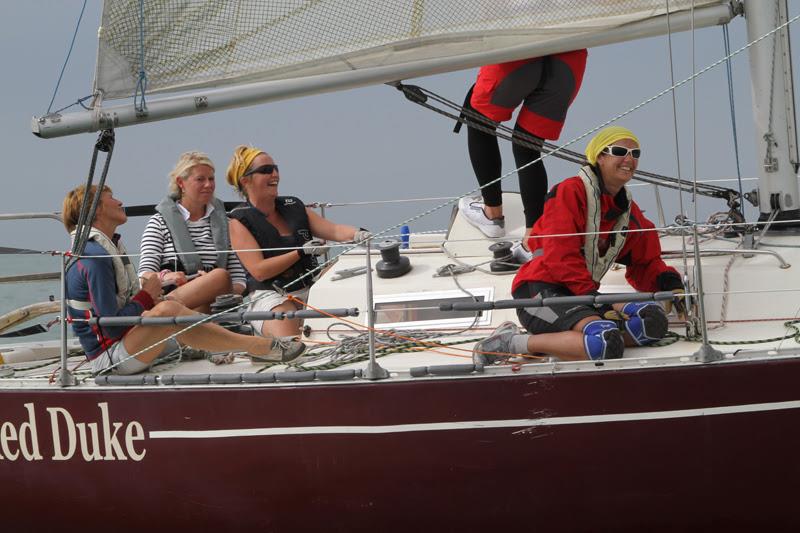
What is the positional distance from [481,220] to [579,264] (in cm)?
150

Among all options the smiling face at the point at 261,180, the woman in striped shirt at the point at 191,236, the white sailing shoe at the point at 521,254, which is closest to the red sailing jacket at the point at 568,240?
the white sailing shoe at the point at 521,254

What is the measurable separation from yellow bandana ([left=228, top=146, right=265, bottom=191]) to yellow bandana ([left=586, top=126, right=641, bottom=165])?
1.63 metres

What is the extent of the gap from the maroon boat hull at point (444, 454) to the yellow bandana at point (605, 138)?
898 millimetres

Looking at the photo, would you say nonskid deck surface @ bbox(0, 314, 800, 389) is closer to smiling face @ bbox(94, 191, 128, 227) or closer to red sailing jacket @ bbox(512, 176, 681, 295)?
red sailing jacket @ bbox(512, 176, 681, 295)


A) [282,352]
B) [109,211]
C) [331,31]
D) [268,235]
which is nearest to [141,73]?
[109,211]

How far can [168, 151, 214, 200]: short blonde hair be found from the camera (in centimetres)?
573

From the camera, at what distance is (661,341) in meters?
4.68

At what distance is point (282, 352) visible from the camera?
4922mm

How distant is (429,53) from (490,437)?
6.10 feet

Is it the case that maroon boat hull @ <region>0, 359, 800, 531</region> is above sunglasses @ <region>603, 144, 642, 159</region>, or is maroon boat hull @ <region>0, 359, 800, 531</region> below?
below

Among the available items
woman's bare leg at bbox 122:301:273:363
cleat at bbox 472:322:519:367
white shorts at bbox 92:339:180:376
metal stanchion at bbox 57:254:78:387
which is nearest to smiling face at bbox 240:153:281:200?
woman's bare leg at bbox 122:301:273:363

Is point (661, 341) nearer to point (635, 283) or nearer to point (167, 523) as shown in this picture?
point (635, 283)

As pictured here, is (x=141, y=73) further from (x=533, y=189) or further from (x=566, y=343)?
(x=566, y=343)

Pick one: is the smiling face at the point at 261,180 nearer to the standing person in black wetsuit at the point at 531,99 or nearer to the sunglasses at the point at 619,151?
the standing person in black wetsuit at the point at 531,99
